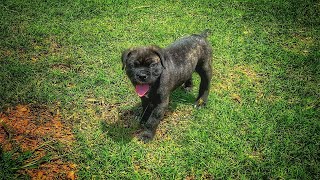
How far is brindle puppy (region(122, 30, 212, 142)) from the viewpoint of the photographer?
3812mm

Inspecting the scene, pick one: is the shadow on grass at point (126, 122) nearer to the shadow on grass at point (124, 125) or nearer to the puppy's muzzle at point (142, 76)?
the shadow on grass at point (124, 125)

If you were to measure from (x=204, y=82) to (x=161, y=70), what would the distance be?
1352 millimetres

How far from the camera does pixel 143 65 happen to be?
382 cm

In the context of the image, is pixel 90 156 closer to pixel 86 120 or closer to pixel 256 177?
pixel 86 120

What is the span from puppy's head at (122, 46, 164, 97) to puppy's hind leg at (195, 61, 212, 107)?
4.00 feet

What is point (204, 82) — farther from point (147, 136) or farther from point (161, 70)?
point (147, 136)

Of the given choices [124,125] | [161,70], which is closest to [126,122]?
[124,125]

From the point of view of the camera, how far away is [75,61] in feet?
20.7

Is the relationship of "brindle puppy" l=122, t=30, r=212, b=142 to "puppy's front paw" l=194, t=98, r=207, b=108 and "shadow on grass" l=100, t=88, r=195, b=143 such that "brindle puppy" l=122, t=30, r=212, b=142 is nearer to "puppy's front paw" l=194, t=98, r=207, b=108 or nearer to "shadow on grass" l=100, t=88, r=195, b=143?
"puppy's front paw" l=194, t=98, r=207, b=108

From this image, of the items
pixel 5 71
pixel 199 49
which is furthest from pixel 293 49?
pixel 5 71

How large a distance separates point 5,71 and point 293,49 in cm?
682

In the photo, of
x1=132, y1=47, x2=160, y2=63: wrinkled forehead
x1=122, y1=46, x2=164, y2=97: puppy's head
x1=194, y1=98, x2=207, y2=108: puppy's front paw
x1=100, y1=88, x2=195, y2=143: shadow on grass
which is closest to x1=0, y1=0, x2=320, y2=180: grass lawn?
x1=100, y1=88, x2=195, y2=143: shadow on grass

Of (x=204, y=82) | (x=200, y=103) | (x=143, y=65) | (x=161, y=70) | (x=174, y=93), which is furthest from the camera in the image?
(x=174, y=93)

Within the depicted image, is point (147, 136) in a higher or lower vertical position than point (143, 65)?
lower
